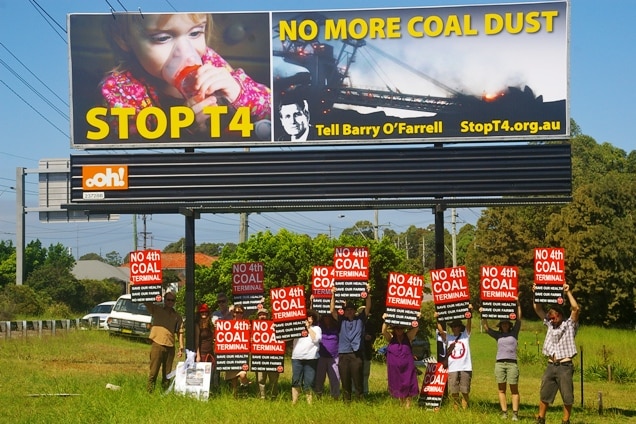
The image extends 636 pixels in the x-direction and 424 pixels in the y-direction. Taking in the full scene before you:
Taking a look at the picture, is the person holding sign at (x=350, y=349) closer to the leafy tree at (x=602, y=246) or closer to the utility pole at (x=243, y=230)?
the utility pole at (x=243, y=230)

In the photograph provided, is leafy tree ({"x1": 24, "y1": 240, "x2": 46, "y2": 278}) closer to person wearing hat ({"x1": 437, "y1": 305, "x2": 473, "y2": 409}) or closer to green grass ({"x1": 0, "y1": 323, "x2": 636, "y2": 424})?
green grass ({"x1": 0, "y1": 323, "x2": 636, "y2": 424})

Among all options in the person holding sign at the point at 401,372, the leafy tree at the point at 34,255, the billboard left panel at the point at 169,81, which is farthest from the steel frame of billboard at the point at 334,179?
the leafy tree at the point at 34,255

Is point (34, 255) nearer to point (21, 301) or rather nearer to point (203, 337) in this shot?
point (21, 301)

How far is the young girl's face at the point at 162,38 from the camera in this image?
1644 cm

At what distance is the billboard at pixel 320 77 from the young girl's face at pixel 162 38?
2cm

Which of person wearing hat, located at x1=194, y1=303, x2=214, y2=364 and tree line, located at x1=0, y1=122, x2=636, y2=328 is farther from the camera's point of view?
tree line, located at x1=0, y1=122, x2=636, y2=328

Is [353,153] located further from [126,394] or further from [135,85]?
[126,394]

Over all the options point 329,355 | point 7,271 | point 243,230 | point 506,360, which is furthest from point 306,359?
point 7,271

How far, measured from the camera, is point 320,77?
16.2 metres

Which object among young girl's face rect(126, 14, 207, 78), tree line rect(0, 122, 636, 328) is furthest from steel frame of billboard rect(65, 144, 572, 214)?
tree line rect(0, 122, 636, 328)

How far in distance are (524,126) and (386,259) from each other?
45.2 ft

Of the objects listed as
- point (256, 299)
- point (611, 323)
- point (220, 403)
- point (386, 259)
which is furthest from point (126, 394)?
point (611, 323)

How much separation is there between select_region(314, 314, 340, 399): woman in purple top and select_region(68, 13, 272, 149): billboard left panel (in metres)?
3.35

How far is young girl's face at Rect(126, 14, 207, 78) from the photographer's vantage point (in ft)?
53.9
